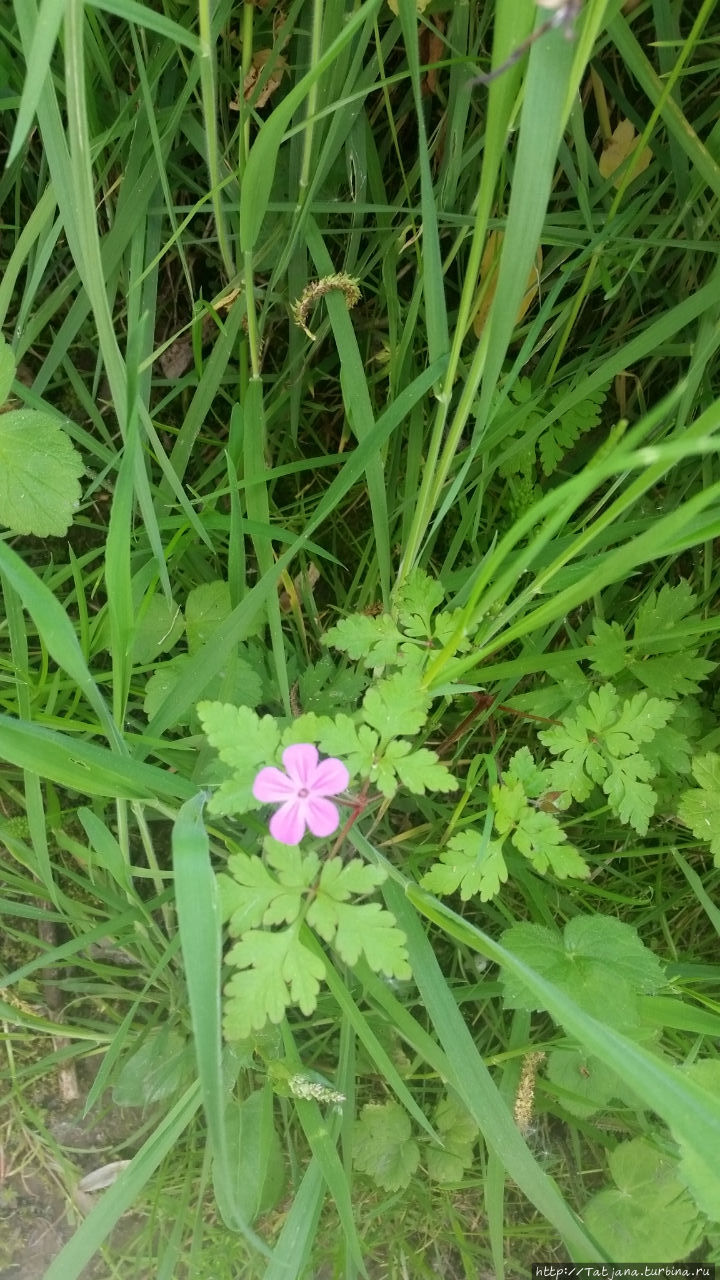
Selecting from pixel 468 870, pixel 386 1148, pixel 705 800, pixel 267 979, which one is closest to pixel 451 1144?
pixel 386 1148

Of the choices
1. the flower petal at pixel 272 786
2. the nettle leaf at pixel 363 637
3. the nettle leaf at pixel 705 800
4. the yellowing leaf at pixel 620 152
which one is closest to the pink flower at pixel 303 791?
the flower petal at pixel 272 786

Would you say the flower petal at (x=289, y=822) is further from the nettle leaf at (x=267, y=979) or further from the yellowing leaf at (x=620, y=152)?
the yellowing leaf at (x=620, y=152)

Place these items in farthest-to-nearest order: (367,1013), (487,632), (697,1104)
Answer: (367,1013), (487,632), (697,1104)

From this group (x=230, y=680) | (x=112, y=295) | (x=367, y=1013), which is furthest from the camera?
(x=367, y=1013)

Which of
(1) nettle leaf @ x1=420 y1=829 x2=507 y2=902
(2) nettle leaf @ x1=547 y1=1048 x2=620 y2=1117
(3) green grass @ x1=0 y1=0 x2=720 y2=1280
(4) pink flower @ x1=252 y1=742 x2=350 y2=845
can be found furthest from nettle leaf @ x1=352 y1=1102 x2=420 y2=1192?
(4) pink flower @ x1=252 y1=742 x2=350 y2=845

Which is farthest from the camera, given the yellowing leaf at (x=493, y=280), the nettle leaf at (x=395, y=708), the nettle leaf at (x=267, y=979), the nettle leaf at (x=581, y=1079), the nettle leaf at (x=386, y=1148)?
the nettle leaf at (x=386, y=1148)

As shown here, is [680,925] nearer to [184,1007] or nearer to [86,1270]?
[184,1007]

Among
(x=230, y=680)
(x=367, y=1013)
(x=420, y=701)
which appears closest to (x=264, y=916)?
(x=420, y=701)
